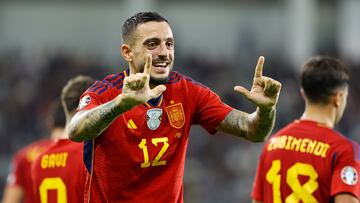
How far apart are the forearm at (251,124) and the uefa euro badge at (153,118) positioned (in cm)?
42

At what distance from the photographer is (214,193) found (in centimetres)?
1719

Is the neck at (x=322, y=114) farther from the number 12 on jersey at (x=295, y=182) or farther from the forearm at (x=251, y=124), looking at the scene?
the forearm at (x=251, y=124)

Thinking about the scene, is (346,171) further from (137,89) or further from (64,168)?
(64,168)

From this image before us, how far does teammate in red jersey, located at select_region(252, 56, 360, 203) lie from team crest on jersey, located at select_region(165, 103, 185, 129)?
0.89 metres

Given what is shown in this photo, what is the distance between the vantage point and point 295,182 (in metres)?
5.98

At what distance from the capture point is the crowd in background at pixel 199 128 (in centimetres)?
1752

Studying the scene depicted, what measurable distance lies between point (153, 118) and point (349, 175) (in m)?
1.36

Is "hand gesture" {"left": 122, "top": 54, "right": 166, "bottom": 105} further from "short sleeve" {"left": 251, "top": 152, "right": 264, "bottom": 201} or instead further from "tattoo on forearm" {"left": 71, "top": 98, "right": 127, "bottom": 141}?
"short sleeve" {"left": 251, "top": 152, "right": 264, "bottom": 201}

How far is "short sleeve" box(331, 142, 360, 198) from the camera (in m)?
5.75

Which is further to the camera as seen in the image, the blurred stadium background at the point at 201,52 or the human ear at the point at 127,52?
the blurred stadium background at the point at 201,52

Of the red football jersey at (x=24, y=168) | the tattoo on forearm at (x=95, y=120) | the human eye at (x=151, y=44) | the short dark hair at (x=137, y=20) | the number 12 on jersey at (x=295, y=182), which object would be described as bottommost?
the red football jersey at (x=24, y=168)

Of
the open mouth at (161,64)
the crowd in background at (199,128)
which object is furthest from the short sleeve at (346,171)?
the crowd in background at (199,128)

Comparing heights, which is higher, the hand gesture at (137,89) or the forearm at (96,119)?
the hand gesture at (137,89)

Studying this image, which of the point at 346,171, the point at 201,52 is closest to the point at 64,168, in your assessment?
the point at 346,171
